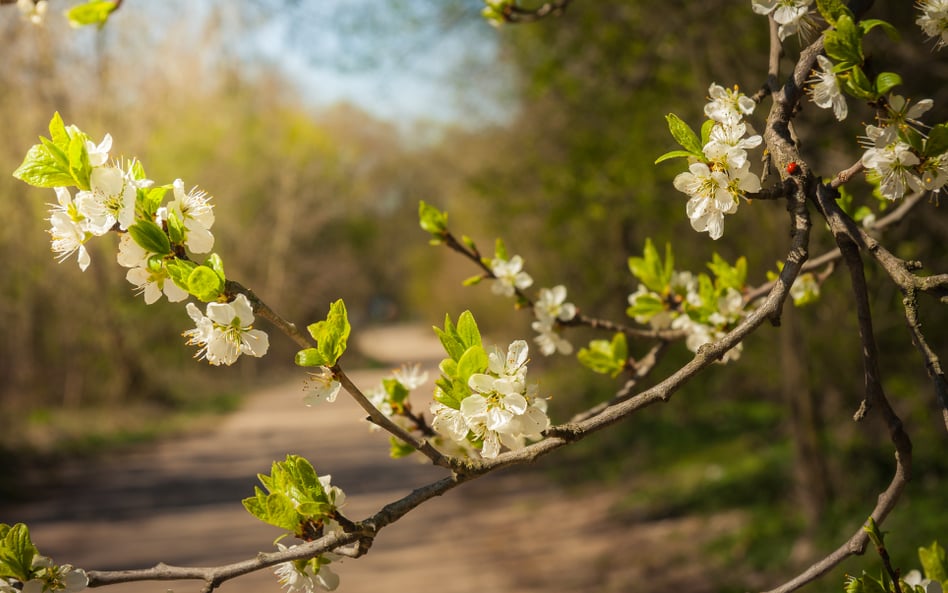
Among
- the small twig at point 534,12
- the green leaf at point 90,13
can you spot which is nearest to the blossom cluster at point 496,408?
the green leaf at point 90,13

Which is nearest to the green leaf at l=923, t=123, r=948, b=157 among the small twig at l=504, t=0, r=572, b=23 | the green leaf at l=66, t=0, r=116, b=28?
the small twig at l=504, t=0, r=572, b=23

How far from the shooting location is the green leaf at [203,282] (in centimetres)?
96

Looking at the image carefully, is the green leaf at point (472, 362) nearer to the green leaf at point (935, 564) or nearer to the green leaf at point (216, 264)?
the green leaf at point (216, 264)

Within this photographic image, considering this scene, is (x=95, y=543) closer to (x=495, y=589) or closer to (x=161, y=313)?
(x=495, y=589)

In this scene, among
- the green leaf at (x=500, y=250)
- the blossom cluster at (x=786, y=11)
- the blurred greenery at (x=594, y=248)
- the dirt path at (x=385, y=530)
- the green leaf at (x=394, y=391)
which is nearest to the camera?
the blossom cluster at (x=786, y=11)

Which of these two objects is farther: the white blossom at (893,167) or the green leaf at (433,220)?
the green leaf at (433,220)

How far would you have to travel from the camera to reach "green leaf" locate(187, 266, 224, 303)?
3.15 ft

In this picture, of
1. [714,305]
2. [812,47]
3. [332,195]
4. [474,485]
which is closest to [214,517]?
[474,485]

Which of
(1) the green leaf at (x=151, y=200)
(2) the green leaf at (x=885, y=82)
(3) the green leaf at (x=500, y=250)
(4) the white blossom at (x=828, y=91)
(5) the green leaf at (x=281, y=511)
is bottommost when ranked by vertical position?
(5) the green leaf at (x=281, y=511)

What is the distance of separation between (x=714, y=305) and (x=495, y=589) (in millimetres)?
3892

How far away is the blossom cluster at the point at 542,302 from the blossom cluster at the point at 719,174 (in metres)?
0.72

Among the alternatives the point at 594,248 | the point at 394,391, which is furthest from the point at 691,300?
the point at 594,248

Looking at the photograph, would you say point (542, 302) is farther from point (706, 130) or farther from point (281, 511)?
point (281, 511)

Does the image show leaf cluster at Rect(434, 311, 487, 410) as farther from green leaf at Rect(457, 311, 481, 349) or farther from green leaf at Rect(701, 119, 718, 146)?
green leaf at Rect(701, 119, 718, 146)
